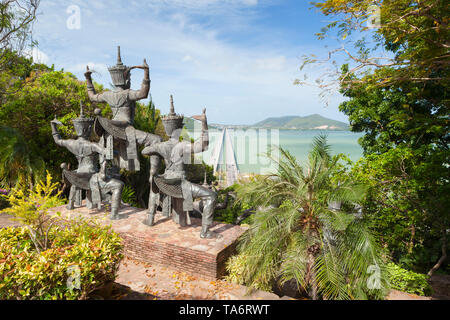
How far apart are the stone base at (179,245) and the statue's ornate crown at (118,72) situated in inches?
145

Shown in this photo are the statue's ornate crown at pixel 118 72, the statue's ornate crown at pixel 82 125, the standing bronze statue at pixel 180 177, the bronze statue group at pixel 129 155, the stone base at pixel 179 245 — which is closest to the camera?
the stone base at pixel 179 245

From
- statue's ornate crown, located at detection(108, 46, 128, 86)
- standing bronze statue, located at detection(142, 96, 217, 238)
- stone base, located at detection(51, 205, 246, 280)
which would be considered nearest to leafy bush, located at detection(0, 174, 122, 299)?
stone base, located at detection(51, 205, 246, 280)

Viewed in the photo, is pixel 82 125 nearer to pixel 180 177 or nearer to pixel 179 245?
pixel 180 177

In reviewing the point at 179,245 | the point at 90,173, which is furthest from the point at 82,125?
the point at 179,245

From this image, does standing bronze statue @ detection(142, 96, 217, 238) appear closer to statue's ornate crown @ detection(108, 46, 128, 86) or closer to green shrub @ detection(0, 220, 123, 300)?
statue's ornate crown @ detection(108, 46, 128, 86)

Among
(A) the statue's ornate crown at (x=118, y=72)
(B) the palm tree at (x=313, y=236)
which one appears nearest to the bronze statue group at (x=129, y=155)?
(A) the statue's ornate crown at (x=118, y=72)

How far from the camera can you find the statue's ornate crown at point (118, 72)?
22.2ft

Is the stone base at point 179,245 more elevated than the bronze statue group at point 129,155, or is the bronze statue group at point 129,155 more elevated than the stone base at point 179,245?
the bronze statue group at point 129,155

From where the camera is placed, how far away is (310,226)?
4.34 metres

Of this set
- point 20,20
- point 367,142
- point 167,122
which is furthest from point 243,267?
point 20,20

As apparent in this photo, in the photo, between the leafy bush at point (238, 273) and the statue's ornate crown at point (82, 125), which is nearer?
the leafy bush at point (238, 273)

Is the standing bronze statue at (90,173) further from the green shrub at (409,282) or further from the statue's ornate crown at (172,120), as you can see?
the green shrub at (409,282)

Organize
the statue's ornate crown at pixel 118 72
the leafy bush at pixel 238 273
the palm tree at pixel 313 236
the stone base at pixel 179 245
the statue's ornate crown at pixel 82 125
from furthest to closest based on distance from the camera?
the statue's ornate crown at pixel 82 125, the statue's ornate crown at pixel 118 72, the stone base at pixel 179 245, the leafy bush at pixel 238 273, the palm tree at pixel 313 236

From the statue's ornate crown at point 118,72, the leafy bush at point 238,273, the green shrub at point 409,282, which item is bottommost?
the green shrub at point 409,282
